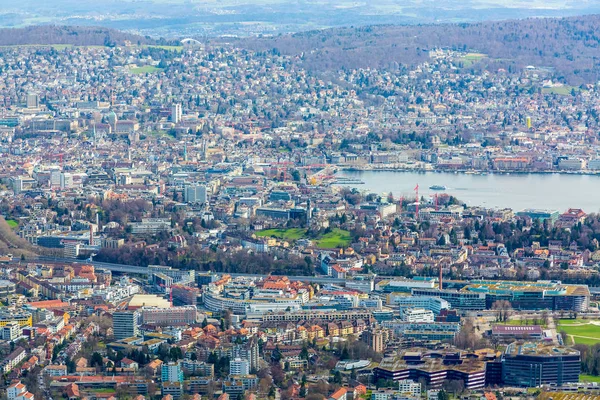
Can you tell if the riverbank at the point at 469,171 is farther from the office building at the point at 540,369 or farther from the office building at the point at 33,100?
the office building at the point at 540,369

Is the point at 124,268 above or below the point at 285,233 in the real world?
above

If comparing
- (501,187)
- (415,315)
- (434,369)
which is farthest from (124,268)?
(501,187)

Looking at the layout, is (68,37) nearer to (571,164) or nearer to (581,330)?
(571,164)

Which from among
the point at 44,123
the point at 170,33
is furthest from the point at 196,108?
the point at 170,33

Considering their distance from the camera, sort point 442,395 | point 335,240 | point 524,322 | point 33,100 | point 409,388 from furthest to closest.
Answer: point 33,100, point 335,240, point 524,322, point 409,388, point 442,395

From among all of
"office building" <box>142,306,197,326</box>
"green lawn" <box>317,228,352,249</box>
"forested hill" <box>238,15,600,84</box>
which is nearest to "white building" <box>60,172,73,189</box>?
"green lawn" <box>317,228,352,249</box>

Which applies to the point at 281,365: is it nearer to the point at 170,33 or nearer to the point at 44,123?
the point at 44,123

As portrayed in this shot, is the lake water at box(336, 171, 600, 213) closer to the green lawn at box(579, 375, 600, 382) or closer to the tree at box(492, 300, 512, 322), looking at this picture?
the tree at box(492, 300, 512, 322)
